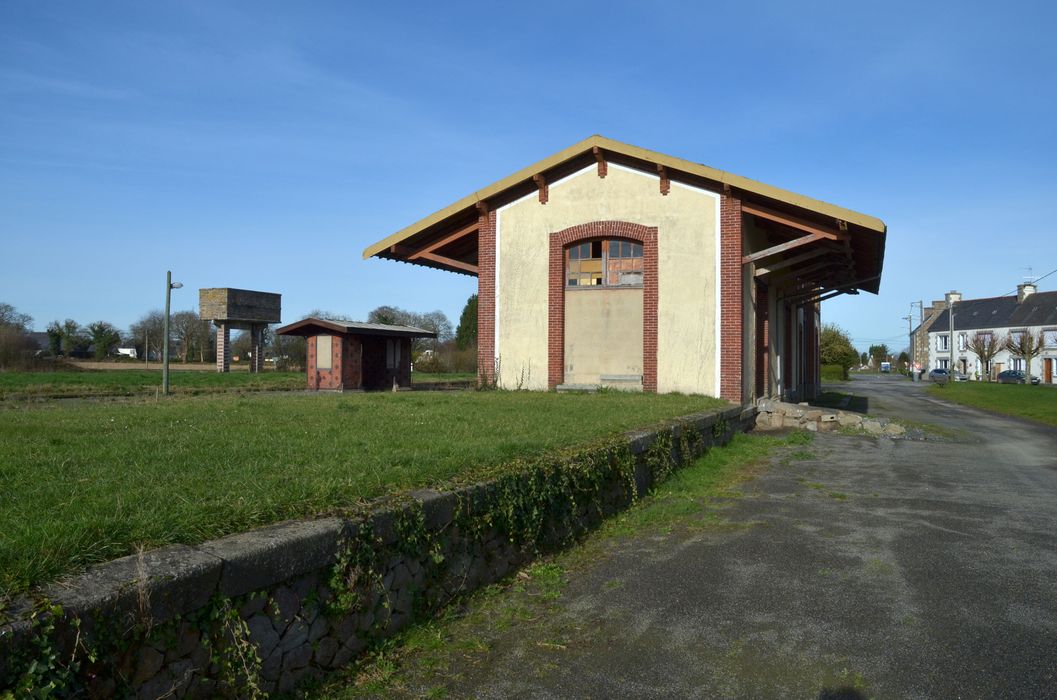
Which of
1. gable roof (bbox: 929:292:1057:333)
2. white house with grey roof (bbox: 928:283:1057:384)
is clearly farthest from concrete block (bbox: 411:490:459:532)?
gable roof (bbox: 929:292:1057:333)

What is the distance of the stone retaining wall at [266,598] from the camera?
2.50 meters

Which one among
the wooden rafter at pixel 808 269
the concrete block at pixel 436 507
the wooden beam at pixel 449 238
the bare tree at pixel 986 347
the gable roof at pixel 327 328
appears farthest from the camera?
the bare tree at pixel 986 347

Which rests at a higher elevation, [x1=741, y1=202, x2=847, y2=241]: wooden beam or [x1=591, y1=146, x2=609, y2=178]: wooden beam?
[x1=591, y1=146, x2=609, y2=178]: wooden beam

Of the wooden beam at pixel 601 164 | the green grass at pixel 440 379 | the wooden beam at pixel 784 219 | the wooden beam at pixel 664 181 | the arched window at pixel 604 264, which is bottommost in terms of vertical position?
the green grass at pixel 440 379

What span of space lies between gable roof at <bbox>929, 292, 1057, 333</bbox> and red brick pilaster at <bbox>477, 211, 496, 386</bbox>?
6754cm

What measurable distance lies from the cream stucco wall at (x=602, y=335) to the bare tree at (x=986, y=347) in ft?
193

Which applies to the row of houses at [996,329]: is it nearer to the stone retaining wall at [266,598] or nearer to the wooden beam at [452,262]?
the wooden beam at [452,262]

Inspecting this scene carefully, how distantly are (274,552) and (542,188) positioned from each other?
43.3ft

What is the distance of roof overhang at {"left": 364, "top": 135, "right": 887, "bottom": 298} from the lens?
1376 centimetres

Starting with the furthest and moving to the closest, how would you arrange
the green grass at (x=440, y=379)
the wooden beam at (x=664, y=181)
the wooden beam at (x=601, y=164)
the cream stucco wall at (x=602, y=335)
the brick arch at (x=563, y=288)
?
the green grass at (x=440, y=379)
the cream stucco wall at (x=602, y=335)
the wooden beam at (x=601, y=164)
the brick arch at (x=563, y=288)
the wooden beam at (x=664, y=181)

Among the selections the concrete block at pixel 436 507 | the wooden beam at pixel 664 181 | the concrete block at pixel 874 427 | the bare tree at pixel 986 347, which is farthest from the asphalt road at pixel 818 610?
the bare tree at pixel 986 347

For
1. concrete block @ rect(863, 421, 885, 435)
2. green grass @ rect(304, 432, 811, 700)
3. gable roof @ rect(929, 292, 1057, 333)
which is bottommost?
green grass @ rect(304, 432, 811, 700)

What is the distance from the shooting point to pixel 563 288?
51.4 ft

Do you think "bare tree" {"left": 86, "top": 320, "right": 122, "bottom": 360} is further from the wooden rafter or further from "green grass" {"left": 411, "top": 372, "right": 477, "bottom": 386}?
the wooden rafter
